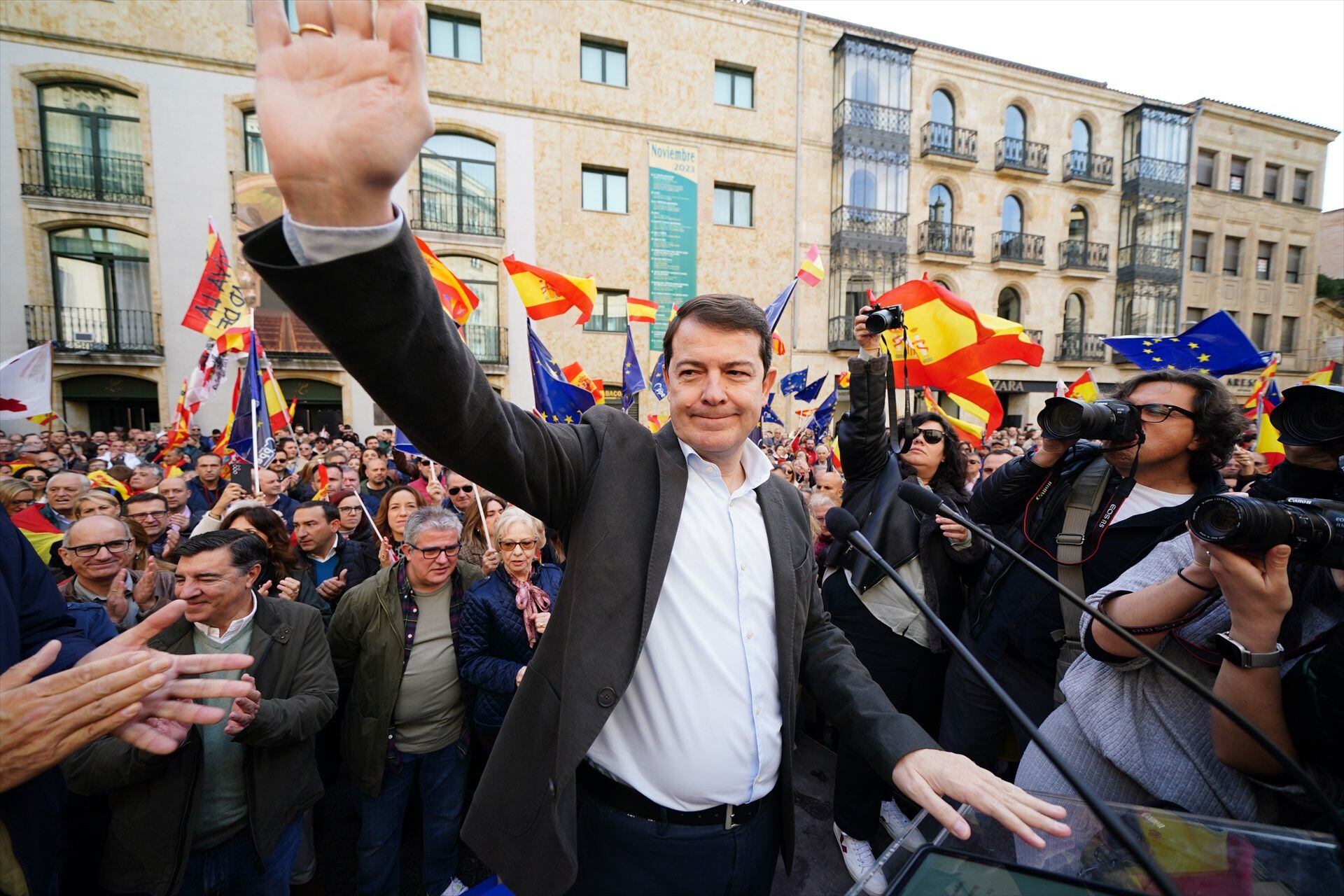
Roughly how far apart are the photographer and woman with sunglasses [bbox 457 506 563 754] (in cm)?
211

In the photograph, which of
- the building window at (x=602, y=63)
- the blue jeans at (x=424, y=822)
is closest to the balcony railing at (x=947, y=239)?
the building window at (x=602, y=63)

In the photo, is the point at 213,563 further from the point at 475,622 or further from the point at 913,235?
the point at 913,235

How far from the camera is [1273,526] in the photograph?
4.24 ft

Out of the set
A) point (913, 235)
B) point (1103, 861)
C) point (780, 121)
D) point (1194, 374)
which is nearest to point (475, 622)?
point (1103, 861)

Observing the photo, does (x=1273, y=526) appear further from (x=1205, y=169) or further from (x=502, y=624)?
(x=1205, y=169)

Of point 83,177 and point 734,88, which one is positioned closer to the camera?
point 83,177

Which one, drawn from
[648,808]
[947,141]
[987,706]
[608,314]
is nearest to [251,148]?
[608,314]

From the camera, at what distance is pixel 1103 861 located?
1.15m

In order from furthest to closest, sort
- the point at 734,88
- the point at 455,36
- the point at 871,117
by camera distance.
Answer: the point at 871,117
the point at 734,88
the point at 455,36

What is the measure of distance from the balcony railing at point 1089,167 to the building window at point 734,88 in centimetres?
1228

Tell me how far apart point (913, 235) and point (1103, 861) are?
22.3 metres

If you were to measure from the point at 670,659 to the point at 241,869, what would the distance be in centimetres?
226

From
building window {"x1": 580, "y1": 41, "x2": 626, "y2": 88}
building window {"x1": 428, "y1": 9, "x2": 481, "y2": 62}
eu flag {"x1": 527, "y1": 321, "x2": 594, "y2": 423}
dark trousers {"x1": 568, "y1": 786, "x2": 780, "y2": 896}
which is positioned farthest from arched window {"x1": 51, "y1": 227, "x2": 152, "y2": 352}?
dark trousers {"x1": 568, "y1": 786, "x2": 780, "y2": 896}

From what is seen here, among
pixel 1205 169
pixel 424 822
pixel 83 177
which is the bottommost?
pixel 424 822
